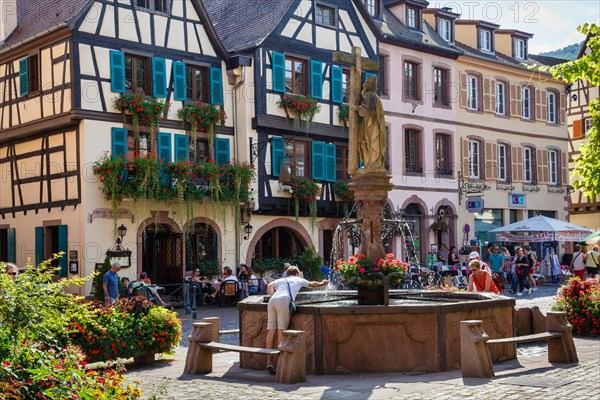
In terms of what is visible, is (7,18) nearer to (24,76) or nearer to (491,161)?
(24,76)

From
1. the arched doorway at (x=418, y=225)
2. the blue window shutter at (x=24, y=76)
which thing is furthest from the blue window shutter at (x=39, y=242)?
the arched doorway at (x=418, y=225)

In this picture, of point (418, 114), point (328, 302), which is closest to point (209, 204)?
point (418, 114)

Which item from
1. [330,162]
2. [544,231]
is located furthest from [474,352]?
[544,231]

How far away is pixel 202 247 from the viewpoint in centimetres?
2869

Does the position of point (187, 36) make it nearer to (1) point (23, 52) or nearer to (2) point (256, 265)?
(1) point (23, 52)

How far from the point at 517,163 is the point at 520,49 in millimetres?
5695

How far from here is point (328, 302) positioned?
45.2ft

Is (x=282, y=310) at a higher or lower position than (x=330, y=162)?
lower

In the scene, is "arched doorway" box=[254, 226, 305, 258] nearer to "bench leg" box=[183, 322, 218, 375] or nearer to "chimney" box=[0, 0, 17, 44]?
"chimney" box=[0, 0, 17, 44]

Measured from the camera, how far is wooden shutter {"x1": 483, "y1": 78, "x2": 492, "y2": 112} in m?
38.5

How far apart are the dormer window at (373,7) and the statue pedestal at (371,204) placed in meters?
21.0

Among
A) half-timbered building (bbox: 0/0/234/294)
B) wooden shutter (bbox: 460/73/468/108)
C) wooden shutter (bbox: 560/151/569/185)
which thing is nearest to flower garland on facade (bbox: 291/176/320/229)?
half-timbered building (bbox: 0/0/234/294)

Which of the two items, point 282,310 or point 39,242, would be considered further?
point 39,242

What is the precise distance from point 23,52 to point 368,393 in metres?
20.5
